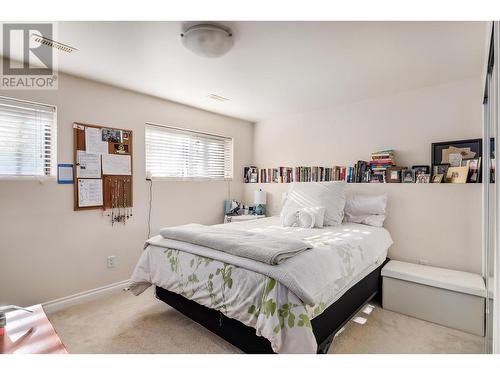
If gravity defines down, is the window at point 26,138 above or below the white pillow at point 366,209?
above

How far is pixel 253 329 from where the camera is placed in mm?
1619

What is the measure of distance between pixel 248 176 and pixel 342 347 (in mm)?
2893

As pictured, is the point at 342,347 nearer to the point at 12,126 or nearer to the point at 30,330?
the point at 30,330

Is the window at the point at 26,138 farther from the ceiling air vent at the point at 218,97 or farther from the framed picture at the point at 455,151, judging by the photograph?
the framed picture at the point at 455,151

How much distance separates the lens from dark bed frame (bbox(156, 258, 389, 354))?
5.32 feet

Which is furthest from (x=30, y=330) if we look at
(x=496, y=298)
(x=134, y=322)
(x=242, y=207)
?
(x=242, y=207)

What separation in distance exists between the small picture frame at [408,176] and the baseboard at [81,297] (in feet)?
10.9

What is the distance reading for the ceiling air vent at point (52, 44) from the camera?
1871 millimetres

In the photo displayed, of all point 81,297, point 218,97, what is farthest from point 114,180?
point 218,97

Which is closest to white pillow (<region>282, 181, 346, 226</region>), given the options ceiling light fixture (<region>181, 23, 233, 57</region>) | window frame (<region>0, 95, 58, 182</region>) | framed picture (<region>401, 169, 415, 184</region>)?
framed picture (<region>401, 169, 415, 184</region>)

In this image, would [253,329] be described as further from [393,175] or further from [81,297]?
[393,175]

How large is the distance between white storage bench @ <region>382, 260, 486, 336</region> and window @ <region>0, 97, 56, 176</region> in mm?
3435

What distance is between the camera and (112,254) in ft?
9.25

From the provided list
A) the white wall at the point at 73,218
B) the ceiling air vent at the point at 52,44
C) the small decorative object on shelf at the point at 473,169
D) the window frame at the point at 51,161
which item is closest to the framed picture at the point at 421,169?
the small decorative object on shelf at the point at 473,169
